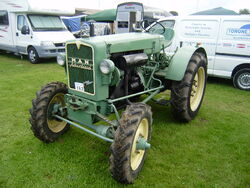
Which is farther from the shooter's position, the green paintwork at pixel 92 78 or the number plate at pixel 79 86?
the number plate at pixel 79 86

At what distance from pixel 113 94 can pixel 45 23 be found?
7957 mm

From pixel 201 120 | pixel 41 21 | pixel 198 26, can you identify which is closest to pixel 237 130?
pixel 201 120

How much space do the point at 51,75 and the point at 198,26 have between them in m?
4.90

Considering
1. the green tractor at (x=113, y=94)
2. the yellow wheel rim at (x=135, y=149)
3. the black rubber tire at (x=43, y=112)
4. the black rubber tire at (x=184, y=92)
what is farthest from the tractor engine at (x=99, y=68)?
the black rubber tire at (x=184, y=92)

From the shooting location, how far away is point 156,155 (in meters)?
3.08

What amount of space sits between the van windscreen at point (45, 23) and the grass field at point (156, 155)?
5.63m

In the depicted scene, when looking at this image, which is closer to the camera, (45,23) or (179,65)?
(179,65)

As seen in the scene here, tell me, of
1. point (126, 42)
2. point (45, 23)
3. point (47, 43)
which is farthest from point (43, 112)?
point (45, 23)

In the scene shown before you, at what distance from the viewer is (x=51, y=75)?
7391mm

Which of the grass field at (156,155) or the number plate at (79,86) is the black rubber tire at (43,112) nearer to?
the grass field at (156,155)

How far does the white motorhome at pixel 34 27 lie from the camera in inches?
356

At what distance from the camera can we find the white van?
604 cm

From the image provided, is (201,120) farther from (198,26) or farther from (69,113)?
(198,26)

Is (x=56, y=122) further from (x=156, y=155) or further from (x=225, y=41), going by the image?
(x=225, y=41)
